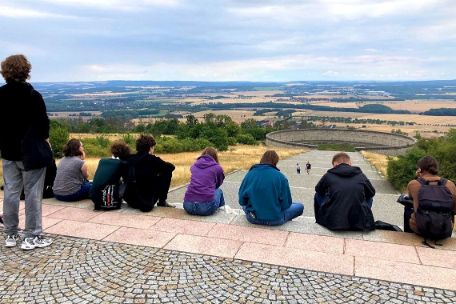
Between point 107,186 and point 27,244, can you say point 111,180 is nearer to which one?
point 107,186

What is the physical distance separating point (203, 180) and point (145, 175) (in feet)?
2.94

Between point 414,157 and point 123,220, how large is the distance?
2357cm

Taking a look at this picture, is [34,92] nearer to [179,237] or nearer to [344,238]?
[179,237]

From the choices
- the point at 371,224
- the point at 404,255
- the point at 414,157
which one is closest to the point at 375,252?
the point at 404,255

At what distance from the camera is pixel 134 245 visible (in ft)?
16.5

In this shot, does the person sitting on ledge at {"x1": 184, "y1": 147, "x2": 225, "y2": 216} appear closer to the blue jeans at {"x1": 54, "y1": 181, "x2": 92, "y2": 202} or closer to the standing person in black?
the standing person in black

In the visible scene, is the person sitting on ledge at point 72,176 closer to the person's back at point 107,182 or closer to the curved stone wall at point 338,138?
the person's back at point 107,182

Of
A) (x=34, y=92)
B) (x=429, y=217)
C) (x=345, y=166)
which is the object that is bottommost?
(x=429, y=217)

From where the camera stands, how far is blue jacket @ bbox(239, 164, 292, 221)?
5.49 metres

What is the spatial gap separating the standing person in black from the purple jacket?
0.44m

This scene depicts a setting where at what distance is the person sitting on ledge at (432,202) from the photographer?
4.99 meters

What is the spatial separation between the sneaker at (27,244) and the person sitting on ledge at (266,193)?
2722 millimetres

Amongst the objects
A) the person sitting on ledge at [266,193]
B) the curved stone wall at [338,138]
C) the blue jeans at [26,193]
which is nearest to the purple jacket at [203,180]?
the person sitting on ledge at [266,193]

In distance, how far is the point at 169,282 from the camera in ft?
13.2
